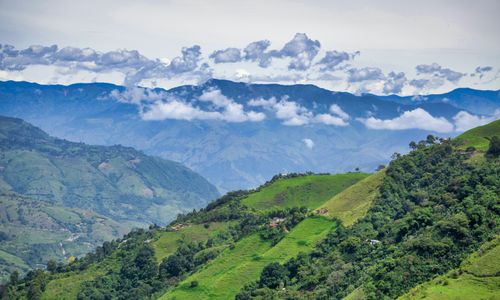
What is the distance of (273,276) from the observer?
12144 cm

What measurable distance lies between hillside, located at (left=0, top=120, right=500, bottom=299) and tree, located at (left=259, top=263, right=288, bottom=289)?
0.18 m

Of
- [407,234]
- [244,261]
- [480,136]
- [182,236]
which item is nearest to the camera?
[407,234]

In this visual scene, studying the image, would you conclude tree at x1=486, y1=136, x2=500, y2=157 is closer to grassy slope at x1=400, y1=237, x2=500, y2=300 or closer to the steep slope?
the steep slope

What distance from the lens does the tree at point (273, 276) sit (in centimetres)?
12056

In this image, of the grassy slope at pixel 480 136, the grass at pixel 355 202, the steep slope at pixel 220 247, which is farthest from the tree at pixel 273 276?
the grassy slope at pixel 480 136

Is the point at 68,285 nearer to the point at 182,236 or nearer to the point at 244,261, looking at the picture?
the point at 182,236

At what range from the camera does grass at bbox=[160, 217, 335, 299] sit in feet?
422

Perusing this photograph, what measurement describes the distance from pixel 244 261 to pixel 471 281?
6791cm

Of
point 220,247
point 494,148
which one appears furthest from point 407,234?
point 220,247

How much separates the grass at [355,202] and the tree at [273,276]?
2387 cm

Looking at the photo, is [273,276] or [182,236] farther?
[182,236]

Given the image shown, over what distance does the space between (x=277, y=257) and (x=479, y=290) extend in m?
63.2

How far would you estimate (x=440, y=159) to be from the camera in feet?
494

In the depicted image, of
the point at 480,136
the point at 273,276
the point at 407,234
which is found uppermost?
the point at 480,136
